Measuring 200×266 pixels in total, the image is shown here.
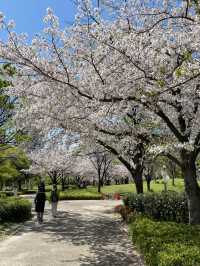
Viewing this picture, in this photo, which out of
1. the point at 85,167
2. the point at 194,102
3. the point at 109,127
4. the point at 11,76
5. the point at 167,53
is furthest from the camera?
the point at 85,167

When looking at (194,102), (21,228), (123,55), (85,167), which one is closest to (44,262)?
(123,55)

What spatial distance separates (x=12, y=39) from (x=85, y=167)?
5231 cm

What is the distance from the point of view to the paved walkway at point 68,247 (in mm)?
9562

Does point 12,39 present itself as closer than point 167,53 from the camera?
Yes

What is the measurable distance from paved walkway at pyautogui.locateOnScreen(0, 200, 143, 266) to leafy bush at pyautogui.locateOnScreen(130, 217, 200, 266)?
2.51 ft

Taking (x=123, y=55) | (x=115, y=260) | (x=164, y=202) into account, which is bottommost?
(x=115, y=260)

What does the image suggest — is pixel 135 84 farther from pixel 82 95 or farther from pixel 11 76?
pixel 11 76

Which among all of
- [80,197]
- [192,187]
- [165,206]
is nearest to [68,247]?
[192,187]

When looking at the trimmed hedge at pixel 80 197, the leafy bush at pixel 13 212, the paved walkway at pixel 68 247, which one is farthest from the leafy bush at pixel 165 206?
the trimmed hedge at pixel 80 197

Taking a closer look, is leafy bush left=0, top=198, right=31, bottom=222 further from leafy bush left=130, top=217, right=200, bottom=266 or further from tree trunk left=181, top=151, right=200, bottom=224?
tree trunk left=181, top=151, right=200, bottom=224

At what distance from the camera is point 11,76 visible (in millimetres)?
12203

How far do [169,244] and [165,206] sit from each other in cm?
800

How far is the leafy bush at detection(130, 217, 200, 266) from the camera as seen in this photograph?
629 cm

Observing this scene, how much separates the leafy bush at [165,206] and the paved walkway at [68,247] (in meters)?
1.45
